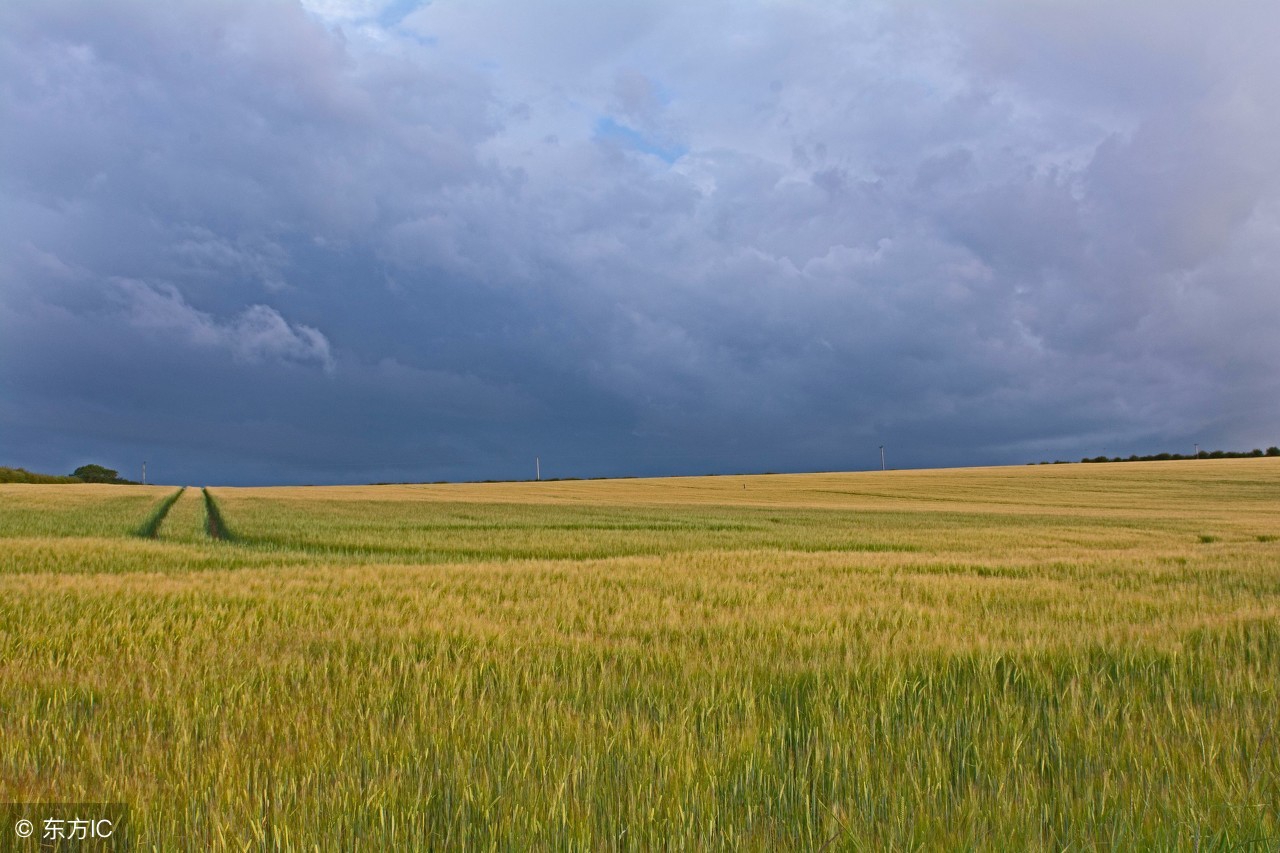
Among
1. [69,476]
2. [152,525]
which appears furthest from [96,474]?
[152,525]

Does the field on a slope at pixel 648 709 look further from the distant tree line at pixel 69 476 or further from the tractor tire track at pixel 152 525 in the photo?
the distant tree line at pixel 69 476

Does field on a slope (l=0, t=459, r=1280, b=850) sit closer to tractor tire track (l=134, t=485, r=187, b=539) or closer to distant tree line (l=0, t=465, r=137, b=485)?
tractor tire track (l=134, t=485, r=187, b=539)

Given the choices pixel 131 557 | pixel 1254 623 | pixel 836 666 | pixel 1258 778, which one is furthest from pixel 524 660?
pixel 131 557

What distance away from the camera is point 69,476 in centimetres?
11031

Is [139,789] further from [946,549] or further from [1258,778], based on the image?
[946,549]

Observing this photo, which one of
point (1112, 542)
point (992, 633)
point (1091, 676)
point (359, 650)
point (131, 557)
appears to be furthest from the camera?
point (1112, 542)

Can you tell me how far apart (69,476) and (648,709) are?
138471 mm

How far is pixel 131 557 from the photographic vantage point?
44.8 feet

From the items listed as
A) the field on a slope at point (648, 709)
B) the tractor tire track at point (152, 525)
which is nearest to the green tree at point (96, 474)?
the tractor tire track at point (152, 525)

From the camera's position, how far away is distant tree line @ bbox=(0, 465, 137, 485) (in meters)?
99.3

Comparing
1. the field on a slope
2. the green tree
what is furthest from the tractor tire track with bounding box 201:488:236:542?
the green tree

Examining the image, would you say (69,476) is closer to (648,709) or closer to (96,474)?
(96,474)

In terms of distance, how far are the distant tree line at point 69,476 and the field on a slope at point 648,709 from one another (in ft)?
390

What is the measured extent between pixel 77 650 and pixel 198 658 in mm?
1133
